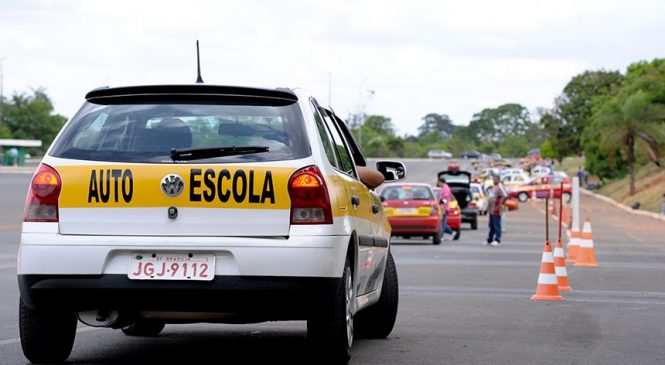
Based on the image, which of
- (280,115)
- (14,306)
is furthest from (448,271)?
(280,115)

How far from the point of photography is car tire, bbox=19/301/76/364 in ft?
26.8

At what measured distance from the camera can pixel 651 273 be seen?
2144 cm

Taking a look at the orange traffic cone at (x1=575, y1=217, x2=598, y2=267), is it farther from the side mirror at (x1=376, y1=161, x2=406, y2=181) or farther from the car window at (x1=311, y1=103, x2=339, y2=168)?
the car window at (x1=311, y1=103, x2=339, y2=168)

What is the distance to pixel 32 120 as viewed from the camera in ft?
489

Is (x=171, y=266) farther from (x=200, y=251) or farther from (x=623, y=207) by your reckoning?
(x=623, y=207)

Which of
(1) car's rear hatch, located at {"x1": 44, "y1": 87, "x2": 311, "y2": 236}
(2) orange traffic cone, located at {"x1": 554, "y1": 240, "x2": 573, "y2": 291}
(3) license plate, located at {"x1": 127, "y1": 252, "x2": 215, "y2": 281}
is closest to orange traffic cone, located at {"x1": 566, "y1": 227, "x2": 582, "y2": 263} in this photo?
(2) orange traffic cone, located at {"x1": 554, "y1": 240, "x2": 573, "y2": 291}

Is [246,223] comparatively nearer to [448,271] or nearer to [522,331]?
[522,331]

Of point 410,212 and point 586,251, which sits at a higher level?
point 410,212

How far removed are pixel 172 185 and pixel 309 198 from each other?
0.79m

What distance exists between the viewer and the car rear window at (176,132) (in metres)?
7.86

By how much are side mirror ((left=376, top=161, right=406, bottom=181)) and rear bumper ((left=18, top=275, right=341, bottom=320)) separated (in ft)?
10.4

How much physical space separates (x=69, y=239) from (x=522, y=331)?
492 centimetres

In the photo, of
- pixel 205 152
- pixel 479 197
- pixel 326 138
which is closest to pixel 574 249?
pixel 326 138

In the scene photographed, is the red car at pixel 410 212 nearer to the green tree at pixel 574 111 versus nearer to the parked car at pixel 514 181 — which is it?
the parked car at pixel 514 181
